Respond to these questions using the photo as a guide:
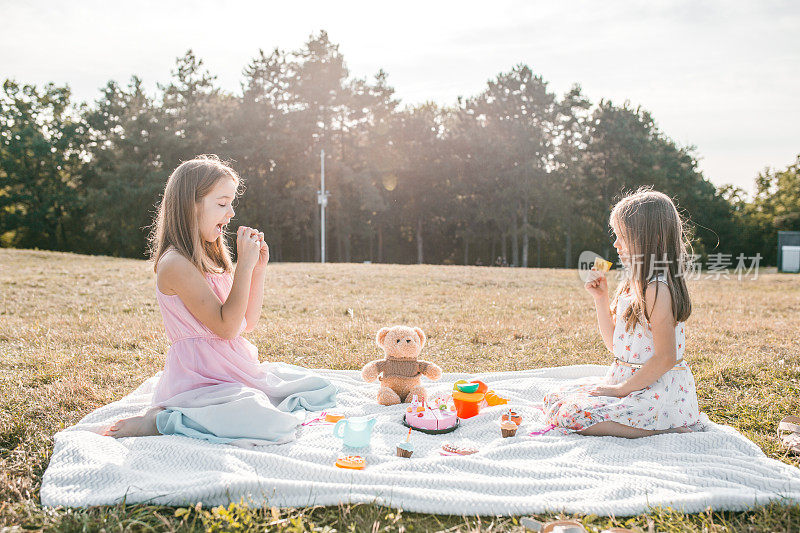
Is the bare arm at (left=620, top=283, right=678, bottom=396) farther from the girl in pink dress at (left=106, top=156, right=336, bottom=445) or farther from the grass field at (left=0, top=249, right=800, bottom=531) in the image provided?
the girl in pink dress at (left=106, top=156, right=336, bottom=445)

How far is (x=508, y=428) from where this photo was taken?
304 cm

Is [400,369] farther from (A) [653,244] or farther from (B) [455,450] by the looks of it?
(A) [653,244]

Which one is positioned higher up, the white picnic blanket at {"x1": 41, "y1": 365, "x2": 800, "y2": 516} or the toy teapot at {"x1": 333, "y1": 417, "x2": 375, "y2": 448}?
the toy teapot at {"x1": 333, "y1": 417, "x2": 375, "y2": 448}

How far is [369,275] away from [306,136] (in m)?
18.0

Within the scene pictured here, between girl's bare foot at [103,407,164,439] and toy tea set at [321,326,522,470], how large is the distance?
0.92 m

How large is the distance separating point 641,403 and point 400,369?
141cm

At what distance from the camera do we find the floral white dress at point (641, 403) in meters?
3.02

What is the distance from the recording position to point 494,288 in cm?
1067

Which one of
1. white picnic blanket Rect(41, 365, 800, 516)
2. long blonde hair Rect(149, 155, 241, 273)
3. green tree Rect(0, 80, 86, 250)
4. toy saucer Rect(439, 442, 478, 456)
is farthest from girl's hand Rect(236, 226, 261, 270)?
green tree Rect(0, 80, 86, 250)

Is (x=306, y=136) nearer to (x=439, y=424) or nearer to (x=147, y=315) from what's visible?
(x=147, y=315)

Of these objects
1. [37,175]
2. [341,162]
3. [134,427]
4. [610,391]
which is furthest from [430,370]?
[37,175]

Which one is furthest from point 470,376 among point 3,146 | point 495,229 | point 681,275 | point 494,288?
point 3,146

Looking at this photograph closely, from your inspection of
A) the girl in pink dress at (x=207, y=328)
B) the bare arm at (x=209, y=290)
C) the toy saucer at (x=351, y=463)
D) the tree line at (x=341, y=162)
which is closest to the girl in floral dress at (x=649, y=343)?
the toy saucer at (x=351, y=463)

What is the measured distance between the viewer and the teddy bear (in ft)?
11.7
